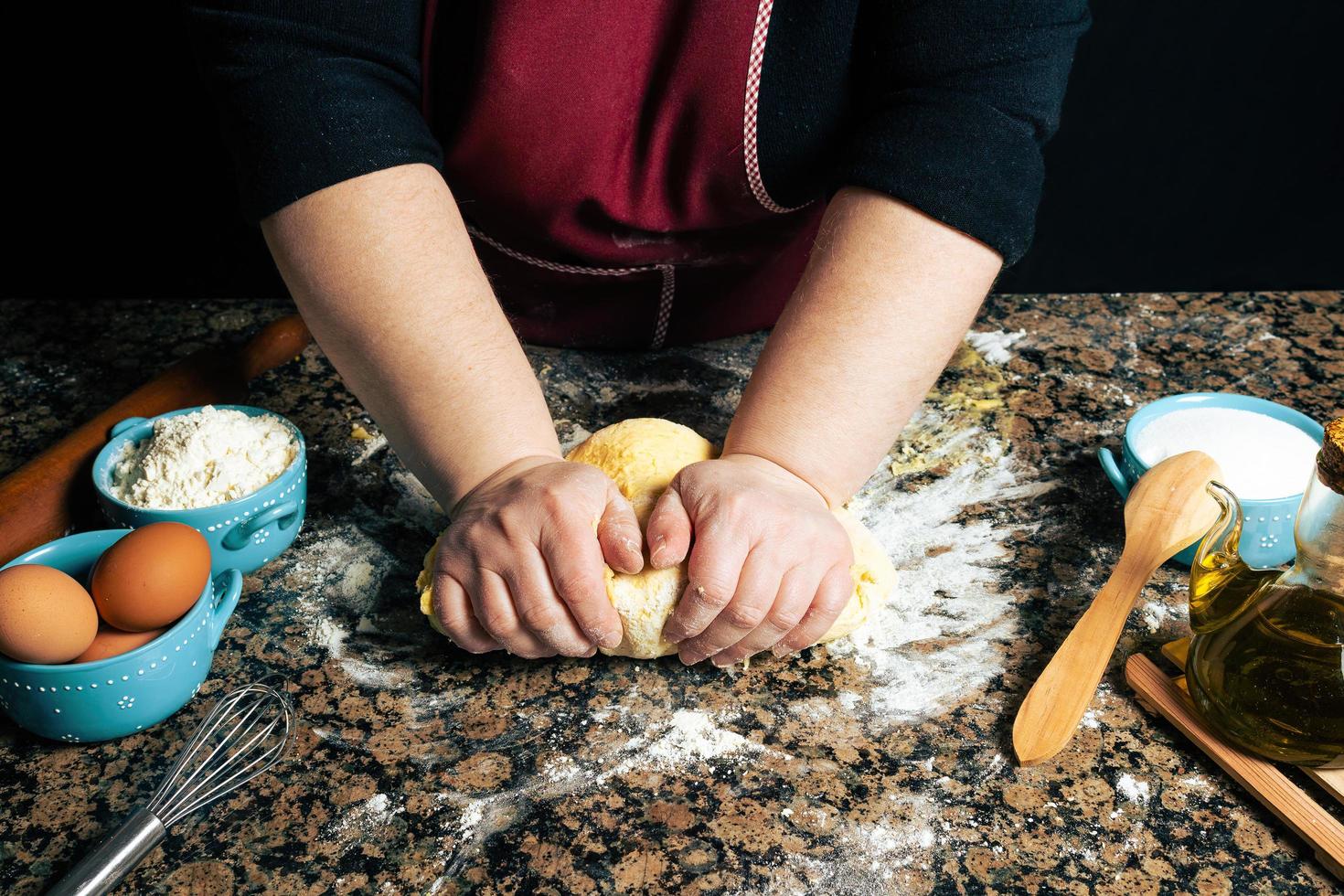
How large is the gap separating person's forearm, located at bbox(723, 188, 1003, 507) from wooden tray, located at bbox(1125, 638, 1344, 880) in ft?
0.93

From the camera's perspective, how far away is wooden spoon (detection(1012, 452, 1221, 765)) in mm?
735

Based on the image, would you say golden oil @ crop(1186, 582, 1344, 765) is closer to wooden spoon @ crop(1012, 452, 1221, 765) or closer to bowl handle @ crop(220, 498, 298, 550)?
wooden spoon @ crop(1012, 452, 1221, 765)

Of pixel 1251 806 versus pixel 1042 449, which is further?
pixel 1042 449

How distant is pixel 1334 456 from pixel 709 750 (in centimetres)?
Answer: 45

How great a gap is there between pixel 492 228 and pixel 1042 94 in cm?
57

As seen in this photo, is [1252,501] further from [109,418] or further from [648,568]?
[109,418]

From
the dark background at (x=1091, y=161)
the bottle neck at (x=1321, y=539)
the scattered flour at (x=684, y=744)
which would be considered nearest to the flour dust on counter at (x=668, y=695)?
the scattered flour at (x=684, y=744)

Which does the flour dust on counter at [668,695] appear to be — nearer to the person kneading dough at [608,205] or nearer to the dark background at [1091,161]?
the person kneading dough at [608,205]

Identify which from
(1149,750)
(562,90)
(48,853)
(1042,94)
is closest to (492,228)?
(562,90)

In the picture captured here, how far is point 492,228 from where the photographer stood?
1.09 m

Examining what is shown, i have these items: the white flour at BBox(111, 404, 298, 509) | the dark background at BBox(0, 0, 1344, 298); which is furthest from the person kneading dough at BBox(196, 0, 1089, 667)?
the dark background at BBox(0, 0, 1344, 298)

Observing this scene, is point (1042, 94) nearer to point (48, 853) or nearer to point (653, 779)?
point (653, 779)

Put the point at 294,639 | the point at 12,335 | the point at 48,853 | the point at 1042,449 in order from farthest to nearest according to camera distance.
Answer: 1. the point at 12,335
2. the point at 1042,449
3. the point at 294,639
4. the point at 48,853

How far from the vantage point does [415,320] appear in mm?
835
